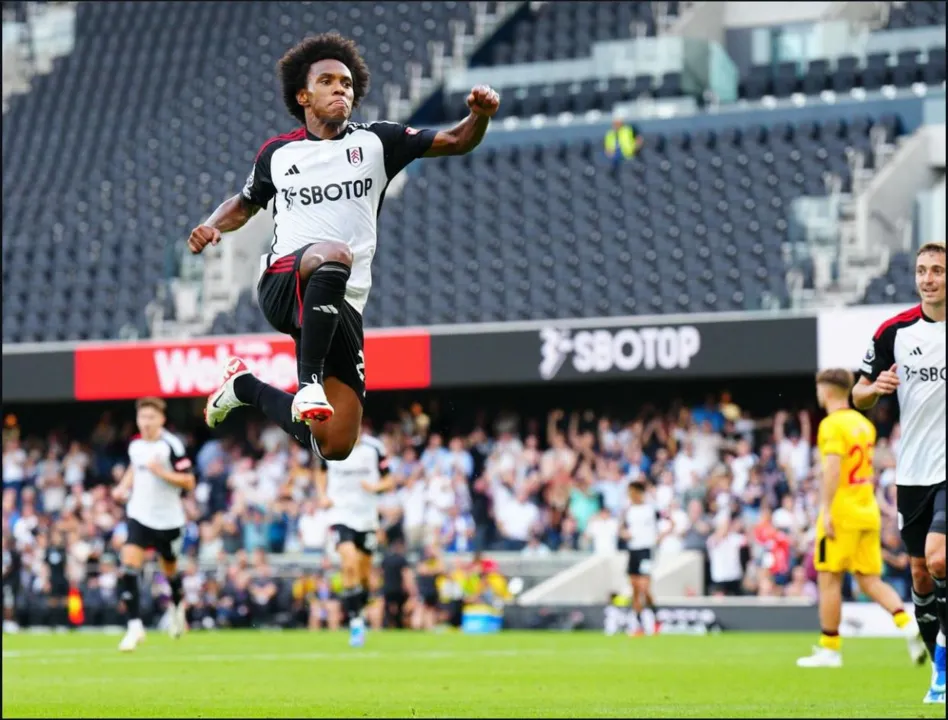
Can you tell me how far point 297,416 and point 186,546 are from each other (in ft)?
65.4

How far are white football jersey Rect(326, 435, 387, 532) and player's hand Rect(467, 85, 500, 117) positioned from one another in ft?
36.6

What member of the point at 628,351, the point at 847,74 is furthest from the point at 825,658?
the point at 847,74

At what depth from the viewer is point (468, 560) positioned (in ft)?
77.9

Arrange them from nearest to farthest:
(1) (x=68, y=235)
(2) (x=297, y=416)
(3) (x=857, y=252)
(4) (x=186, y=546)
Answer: (2) (x=297, y=416)
(3) (x=857, y=252)
(4) (x=186, y=546)
(1) (x=68, y=235)

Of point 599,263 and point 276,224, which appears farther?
point 599,263

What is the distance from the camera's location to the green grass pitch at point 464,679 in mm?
11484

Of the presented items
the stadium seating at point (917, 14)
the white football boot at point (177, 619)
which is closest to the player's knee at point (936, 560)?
the white football boot at point (177, 619)

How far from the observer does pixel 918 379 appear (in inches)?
415

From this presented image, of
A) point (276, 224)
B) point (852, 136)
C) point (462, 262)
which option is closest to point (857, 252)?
point (852, 136)

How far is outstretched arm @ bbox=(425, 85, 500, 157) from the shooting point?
7738 millimetres

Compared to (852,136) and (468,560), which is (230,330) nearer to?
(468,560)

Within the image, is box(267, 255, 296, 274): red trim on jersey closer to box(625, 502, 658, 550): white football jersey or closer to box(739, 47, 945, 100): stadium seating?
box(625, 502, 658, 550): white football jersey

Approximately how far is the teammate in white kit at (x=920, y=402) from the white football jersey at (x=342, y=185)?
3250 mm

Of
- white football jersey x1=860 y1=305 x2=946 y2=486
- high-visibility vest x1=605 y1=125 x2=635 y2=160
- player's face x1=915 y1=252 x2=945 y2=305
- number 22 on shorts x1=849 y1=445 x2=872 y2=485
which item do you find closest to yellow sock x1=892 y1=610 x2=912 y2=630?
number 22 on shorts x1=849 y1=445 x2=872 y2=485
